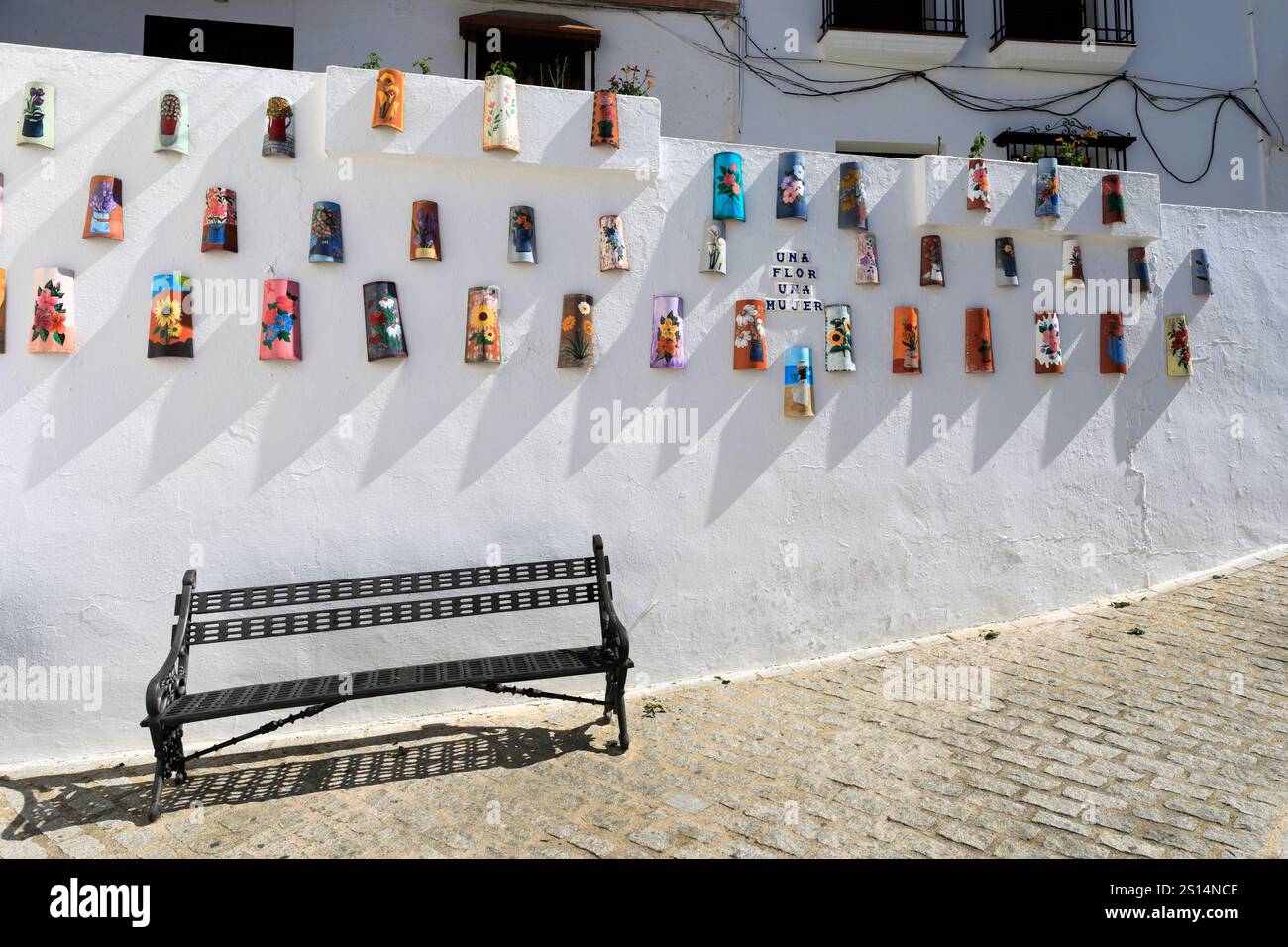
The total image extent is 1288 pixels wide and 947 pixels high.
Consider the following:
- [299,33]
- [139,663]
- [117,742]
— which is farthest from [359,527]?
[299,33]

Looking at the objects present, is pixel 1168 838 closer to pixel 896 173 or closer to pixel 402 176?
pixel 896 173

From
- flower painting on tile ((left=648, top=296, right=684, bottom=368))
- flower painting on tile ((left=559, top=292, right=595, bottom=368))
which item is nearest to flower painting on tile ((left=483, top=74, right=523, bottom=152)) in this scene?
flower painting on tile ((left=559, top=292, right=595, bottom=368))

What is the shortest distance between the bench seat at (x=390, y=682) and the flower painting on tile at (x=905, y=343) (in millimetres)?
2605

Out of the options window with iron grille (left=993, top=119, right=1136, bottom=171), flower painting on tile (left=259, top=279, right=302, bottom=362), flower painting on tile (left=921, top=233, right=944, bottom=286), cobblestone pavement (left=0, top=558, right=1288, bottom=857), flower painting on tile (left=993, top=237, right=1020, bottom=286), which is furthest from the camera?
window with iron grille (left=993, top=119, right=1136, bottom=171)

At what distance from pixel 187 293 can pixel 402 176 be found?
4.08 ft

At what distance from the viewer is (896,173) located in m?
5.34

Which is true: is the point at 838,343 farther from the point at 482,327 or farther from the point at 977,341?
the point at 482,327

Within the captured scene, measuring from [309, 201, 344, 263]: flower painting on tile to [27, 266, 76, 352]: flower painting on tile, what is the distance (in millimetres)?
1154

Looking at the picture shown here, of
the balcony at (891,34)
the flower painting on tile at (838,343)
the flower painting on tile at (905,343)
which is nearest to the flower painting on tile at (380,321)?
the flower painting on tile at (838,343)

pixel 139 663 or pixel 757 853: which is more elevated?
pixel 139 663

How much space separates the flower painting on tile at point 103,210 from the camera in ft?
13.4

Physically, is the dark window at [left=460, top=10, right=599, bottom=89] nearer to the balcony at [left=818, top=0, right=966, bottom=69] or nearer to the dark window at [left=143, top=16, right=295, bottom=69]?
the dark window at [left=143, top=16, right=295, bottom=69]

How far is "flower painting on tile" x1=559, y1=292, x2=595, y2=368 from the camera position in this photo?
467 cm
